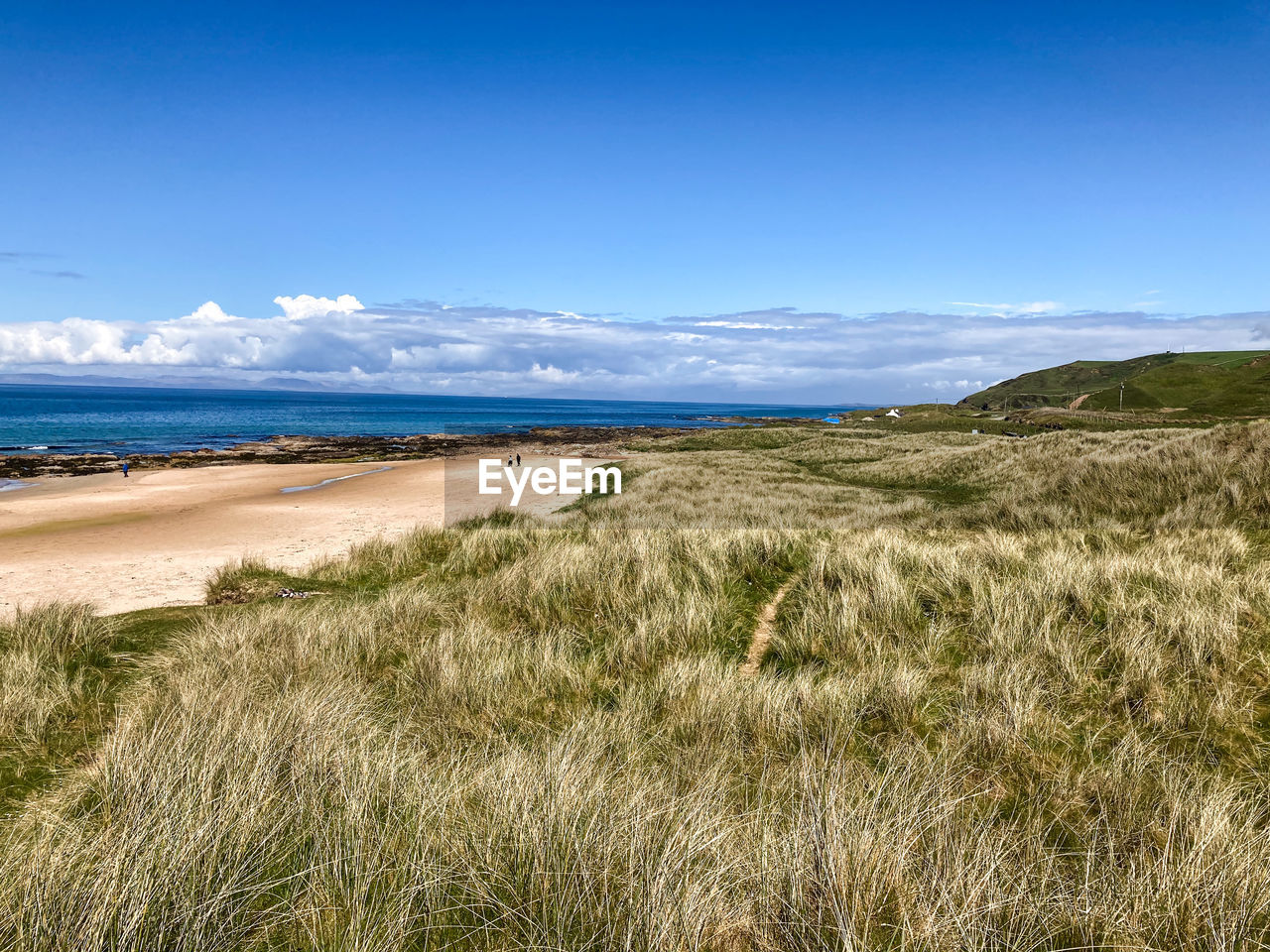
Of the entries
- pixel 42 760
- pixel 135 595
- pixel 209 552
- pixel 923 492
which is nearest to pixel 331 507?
pixel 209 552

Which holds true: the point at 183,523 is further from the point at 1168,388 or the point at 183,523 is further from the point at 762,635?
the point at 1168,388

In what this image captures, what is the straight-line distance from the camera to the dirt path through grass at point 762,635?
19.7 feet

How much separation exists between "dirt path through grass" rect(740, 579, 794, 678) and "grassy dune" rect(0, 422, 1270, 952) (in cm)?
15

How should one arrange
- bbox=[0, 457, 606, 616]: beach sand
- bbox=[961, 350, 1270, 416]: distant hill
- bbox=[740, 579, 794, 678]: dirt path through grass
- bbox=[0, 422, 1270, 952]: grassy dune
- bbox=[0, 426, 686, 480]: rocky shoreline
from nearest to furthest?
bbox=[0, 422, 1270, 952]: grassy dune < bbox=[740, 579, 794, 678]: dirt path through grass < bbox=[0, 457, 606, 616]: beach sand < bbox=[0, 426, 686, 480]: rocky shoreline < bbox=[961, 350, 1270, 416]: distant hill

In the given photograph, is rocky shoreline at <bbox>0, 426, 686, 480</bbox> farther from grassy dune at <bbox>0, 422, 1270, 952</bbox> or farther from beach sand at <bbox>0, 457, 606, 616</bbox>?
grassy dune at <bbox>0, 422, 1270, 952</bbox>

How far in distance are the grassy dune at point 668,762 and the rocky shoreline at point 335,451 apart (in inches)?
1594

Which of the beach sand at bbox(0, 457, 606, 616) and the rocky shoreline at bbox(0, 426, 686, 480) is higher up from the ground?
the rocky shoreline at bbox(0, 426, 686, 480)

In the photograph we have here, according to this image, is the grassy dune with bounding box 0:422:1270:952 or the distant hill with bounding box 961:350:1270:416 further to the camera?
the distant hill with bounding box 961:350:1270:416

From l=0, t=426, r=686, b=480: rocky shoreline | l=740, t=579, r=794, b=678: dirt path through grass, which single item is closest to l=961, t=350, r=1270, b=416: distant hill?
l=0, t=426, r=686, b=480: rocky shoreline

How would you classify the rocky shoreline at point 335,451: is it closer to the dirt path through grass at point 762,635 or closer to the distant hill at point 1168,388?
the dirt path through grass at point 762,635

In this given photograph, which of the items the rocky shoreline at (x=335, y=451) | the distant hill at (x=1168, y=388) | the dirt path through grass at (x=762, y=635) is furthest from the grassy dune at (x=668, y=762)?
the distant hill at (x=1168, y=388)

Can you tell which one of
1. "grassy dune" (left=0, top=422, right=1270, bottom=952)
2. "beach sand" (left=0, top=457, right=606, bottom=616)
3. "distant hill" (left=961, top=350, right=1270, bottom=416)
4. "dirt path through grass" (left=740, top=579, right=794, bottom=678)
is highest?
"distant hill" (left=961, top=350, right=1270, bottom=416)

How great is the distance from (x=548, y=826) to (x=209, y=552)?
1527 cm

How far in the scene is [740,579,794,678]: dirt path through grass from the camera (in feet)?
19.7
